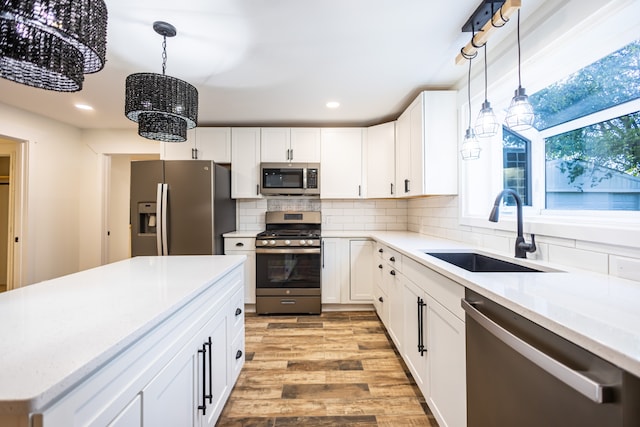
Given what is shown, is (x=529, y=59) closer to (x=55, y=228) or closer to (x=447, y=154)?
(x=447, y=154)

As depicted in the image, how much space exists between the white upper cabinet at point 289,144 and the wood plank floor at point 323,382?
197 centimetres

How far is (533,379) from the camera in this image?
0.80 m

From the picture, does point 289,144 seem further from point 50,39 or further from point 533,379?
point 533,379

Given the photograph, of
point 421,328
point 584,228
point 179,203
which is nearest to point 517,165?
point 584,228

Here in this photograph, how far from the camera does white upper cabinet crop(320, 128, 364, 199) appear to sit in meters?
3.48

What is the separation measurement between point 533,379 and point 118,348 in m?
1.12

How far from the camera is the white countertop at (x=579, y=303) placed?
1.93ft

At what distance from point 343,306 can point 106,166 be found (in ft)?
12.6

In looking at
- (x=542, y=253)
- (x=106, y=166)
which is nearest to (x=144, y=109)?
(x=542, y=253)

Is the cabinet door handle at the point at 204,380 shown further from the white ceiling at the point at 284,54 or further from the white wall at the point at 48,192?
the white wall at the point at 48,192

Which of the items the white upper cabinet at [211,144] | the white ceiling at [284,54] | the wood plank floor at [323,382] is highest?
the white ceiling at [284,54]

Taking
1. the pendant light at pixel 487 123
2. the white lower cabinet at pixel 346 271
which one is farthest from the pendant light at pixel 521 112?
the white lower cabinet at pixel 346 271

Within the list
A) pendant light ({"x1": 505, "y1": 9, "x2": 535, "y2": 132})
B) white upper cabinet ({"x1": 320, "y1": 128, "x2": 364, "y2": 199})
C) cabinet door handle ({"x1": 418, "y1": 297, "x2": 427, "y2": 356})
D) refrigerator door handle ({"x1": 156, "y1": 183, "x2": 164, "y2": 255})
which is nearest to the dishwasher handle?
cabinet door handle ({"x1": 418, "y1": 297, "x2": 427, "y2": 356})

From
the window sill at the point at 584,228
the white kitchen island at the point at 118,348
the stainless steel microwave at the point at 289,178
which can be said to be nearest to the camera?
the white kitchen island at the point at 118,348
